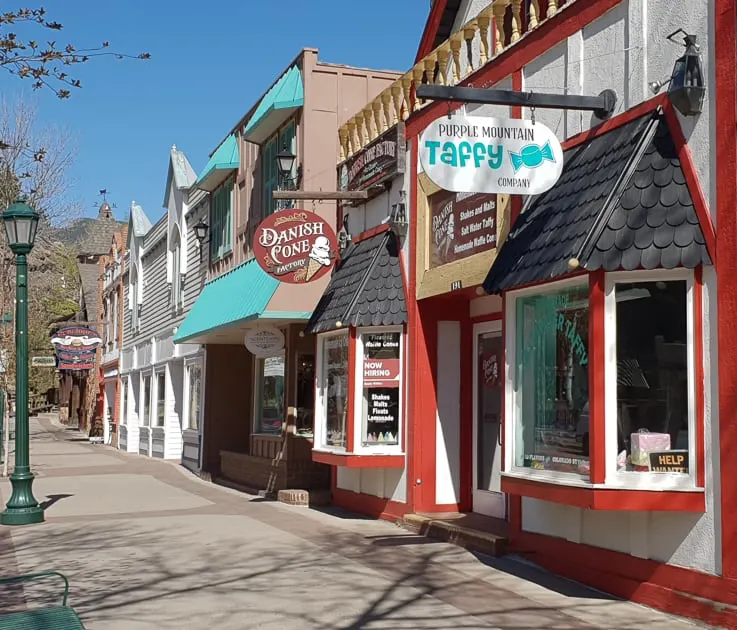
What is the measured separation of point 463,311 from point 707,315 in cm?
504

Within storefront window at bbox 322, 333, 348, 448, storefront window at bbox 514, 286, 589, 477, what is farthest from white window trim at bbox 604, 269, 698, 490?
storefront window at bbox 322, 333, 348, 448

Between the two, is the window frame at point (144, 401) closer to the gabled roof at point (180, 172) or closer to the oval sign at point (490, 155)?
the gabled roof at point (180, 172)

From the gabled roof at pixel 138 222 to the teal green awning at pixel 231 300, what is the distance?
34.2 feet

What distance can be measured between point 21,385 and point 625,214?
8.86 m

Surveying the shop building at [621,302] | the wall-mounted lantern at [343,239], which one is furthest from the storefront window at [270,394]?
the shop building at [621,302]

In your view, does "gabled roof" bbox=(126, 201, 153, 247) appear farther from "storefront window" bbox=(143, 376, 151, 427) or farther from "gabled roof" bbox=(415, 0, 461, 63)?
"gabled roof" bbox=(415, 0, 461, 63)

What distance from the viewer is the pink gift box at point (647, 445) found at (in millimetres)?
7367

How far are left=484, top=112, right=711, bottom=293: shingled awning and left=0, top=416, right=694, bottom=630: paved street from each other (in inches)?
103

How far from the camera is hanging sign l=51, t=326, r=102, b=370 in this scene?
31672 mm

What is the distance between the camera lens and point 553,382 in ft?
27.9

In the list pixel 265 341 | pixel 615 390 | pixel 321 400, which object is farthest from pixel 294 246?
pixel 615 390

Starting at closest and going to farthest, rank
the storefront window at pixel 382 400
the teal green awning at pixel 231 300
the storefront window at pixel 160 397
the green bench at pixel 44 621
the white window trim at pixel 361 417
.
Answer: the green bench at pixel 44 621, the white window trim at pixel 361 417, the storefront window at pixel 382 400, the teal green awning at pixel 231 300, the storefront window at pixel 160 397

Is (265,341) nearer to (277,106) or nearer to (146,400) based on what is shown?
(277,106)

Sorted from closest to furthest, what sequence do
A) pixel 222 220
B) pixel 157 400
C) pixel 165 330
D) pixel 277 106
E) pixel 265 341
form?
pixel 277 106 < pixel 265 341 < pixel 222 220 < pixel 165 330 < pixel 157 400
